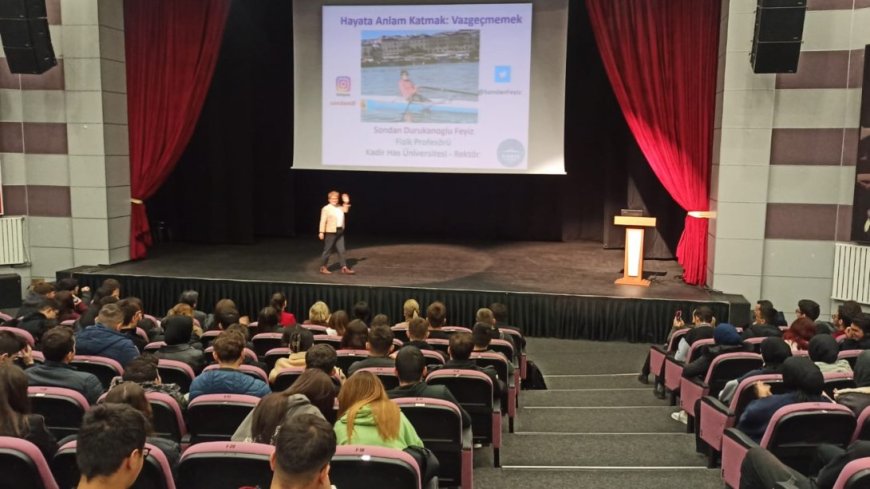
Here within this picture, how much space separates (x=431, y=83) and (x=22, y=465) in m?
8.30

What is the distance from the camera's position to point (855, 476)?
2773 millimetres

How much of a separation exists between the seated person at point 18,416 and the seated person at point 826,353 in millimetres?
4068

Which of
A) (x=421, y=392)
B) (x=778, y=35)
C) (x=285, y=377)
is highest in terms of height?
(x=778, y=35)

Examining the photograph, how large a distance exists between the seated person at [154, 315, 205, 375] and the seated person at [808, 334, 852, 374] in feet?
12.4

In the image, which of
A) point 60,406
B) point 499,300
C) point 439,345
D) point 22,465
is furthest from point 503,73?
point 22,465

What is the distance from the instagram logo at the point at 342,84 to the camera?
10672 millimetres

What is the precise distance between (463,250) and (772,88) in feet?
17.4

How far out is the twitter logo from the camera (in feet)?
33.5

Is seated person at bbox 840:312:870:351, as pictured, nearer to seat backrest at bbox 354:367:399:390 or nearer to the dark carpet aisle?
the dark carpet aisle

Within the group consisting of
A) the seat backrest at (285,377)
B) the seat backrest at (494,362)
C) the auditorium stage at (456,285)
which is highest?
the seat backrest at (285,377)

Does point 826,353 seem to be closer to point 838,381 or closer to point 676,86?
point 838,381

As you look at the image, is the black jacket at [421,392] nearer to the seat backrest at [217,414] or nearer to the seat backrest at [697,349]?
the seat backrest at [217,414]

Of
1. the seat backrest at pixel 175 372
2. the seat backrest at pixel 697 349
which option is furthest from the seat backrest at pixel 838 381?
the seat backrest at pixel 175 372

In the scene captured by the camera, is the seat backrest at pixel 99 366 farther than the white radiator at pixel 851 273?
No
